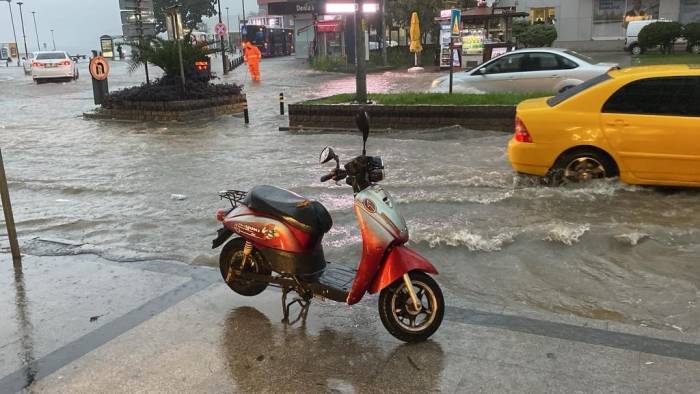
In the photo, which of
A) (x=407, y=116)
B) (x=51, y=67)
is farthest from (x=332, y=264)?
(x=51, y=67)

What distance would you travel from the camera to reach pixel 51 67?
A: 111 feet

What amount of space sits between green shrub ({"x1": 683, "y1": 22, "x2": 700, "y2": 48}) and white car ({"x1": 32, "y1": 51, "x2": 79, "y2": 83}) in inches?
1231

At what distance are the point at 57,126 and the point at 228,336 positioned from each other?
1506 centimetres

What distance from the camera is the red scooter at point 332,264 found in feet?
13.1

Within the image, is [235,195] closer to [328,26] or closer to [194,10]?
[328,26]

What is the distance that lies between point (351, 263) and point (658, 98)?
4.25 meters

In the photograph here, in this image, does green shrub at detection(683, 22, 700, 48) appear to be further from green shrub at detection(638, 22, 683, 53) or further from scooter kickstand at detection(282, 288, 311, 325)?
scooter kickstand at detection(282, 288, 311, 325)

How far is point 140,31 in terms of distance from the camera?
21.8 meters

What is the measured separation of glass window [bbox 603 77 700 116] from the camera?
713 cm

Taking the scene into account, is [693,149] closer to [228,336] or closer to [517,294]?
[517,294]

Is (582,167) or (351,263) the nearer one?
(351,263)

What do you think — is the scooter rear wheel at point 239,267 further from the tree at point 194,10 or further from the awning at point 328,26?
the tree at point 194,10

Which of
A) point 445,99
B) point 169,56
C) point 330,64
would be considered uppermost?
point 169,56

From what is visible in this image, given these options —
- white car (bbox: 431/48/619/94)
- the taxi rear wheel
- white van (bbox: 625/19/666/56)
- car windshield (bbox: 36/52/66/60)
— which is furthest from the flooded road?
car windshield (bbox: 36/52/66/60)
